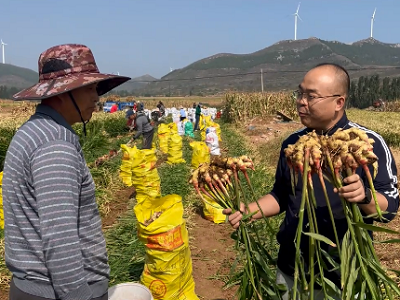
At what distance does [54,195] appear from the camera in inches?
58.3

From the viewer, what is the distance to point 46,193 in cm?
148

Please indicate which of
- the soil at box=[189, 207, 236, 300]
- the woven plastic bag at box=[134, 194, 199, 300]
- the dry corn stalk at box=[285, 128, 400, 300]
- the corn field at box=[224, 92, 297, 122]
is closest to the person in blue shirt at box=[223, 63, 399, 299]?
the dry corn stalk at box=[285, 128, 400, 300]

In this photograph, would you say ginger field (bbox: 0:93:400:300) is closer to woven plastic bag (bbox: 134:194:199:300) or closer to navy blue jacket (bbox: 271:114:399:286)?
navy blue jacket (bbox: 271:114:399:286)

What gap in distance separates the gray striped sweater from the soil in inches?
95.6

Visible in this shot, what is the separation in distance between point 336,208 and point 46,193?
128cm

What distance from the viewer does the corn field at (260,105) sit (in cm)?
2205

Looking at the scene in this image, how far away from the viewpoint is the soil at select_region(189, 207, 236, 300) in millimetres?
3869

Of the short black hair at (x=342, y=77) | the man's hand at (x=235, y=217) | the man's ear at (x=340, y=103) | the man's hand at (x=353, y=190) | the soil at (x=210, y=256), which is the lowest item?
the soil at (x=210, y=256)

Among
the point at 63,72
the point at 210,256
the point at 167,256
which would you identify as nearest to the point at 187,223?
the point at 210,256

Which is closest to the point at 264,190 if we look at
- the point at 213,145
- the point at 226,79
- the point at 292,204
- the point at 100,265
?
the point at 213,145

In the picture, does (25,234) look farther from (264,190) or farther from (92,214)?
(264,190)

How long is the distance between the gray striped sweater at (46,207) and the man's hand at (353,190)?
102cm

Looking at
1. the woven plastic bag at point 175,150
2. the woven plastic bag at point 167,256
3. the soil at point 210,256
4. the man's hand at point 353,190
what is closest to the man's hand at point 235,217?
the man's hand at point 353,190

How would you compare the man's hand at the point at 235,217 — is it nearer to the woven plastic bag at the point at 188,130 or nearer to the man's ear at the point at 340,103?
the man's ear at the point at 340,103
